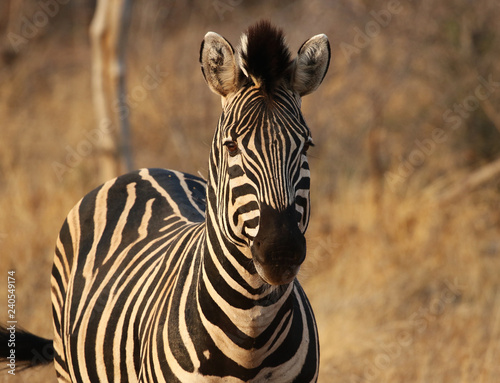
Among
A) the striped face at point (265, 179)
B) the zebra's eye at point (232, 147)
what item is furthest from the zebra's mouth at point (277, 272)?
the zebra's eye at point (232, 147)

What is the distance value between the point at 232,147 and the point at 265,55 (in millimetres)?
354

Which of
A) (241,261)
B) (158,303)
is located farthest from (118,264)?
(241,261)

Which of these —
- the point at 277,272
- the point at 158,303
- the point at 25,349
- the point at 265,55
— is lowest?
the point at 25,349

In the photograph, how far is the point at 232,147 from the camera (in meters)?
2.37

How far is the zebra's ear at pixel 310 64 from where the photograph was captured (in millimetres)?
2570

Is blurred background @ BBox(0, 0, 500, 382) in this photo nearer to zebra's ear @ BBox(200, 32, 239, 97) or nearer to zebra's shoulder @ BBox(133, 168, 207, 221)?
zebra's shoulder @ BBox(133, 168, 207, 221)

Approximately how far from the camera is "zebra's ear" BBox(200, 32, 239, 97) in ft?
8.30

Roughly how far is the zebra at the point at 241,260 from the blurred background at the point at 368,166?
2.61 metres

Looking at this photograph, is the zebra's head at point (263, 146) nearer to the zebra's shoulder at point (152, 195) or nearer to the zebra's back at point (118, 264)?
the zebra's back at point (118, 264)

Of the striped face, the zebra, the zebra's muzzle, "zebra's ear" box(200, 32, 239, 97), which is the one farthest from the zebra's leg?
the zebra's muzzle

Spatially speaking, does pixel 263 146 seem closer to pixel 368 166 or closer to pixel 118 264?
pixel 118 264

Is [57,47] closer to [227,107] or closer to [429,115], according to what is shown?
[429,115]

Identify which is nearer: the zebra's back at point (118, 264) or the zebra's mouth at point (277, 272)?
the zebra's mouth at point (277, 272)

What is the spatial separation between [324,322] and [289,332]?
3.80 m
